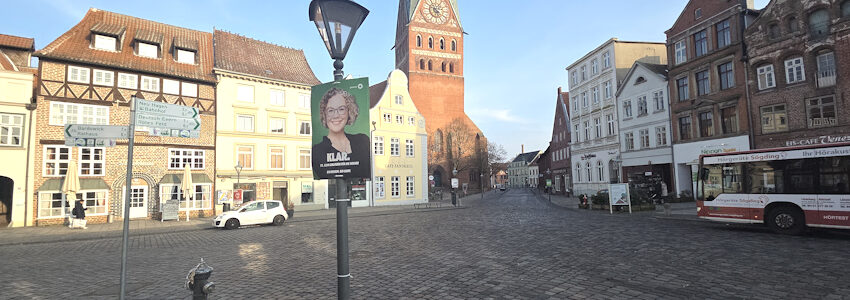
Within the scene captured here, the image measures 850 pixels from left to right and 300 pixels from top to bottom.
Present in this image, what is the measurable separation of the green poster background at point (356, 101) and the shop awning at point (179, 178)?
24948mm

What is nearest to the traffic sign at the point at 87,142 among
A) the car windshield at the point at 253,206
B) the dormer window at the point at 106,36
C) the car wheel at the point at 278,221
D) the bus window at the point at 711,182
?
the car windshield at the point at 253,206

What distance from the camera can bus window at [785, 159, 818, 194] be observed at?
12211mm

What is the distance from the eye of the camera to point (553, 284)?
22.5 feet

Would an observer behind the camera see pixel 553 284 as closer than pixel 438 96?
Yes

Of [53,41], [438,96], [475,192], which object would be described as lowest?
[475,192]

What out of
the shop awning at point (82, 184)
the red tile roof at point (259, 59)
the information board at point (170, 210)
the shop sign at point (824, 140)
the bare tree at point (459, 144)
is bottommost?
the information board at point (170, 210)

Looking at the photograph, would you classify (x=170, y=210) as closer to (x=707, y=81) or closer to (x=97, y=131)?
(x=97, y=131)

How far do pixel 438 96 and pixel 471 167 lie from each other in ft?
39.1

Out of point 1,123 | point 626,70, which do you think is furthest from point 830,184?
point 1,123

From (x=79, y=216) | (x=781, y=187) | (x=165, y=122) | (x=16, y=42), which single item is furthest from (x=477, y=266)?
(x=16, y=42)

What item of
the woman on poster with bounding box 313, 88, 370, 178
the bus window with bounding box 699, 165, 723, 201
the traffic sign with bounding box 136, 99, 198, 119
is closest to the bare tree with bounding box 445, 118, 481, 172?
the bus window with bounding box 699, 165, 723, 201

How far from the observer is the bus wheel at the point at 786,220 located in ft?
40.3

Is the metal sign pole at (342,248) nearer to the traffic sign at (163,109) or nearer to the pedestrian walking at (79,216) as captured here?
the traffic sign at (163,109)

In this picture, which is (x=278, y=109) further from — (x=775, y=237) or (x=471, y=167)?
(x=471, y=167)
